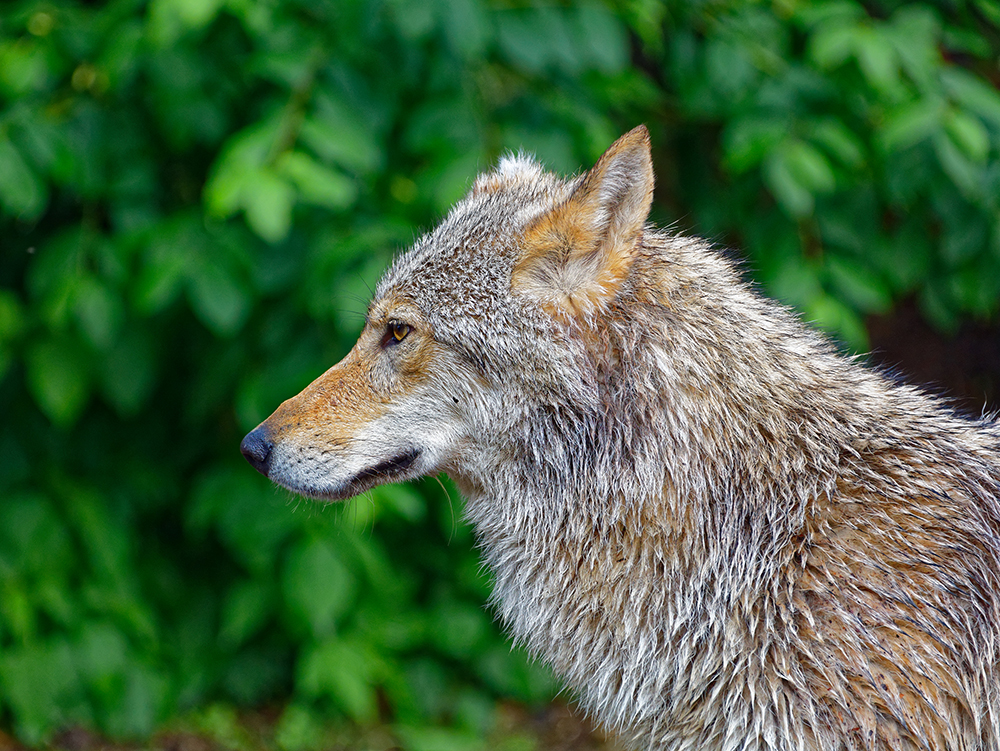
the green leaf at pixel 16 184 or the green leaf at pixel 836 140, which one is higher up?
the green leaf at pixel 836 140

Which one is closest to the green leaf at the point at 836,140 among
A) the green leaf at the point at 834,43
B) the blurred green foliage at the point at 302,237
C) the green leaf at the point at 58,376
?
the blurred green foliage at the point at 302,237

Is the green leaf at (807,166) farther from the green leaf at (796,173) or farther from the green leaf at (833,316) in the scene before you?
the green leaf at (833,316)

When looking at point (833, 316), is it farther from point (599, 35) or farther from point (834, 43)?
point (599, 35)

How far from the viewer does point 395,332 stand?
269cm

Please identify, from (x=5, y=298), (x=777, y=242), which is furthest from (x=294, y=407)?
(x=777, y=242)

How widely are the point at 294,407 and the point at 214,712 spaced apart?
8.81 feet

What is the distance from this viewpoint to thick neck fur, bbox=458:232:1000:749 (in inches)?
89.4

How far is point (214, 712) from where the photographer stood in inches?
186

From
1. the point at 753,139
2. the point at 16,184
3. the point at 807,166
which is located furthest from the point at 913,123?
the point at 16,184

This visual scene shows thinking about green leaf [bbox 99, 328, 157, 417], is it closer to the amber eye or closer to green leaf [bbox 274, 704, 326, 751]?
green leaf [bbox 274, 704, 326, 751]

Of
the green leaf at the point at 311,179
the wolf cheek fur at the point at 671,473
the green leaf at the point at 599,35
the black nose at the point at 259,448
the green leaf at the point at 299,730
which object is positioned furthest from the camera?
the green leaf at the point at 299,730

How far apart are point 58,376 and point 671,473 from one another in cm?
267

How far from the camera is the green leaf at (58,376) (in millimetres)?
3900

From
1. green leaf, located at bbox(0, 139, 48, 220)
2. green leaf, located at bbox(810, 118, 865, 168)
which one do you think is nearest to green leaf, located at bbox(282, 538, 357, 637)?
green leaf, located at bbox(0, 139, 48, 220)
